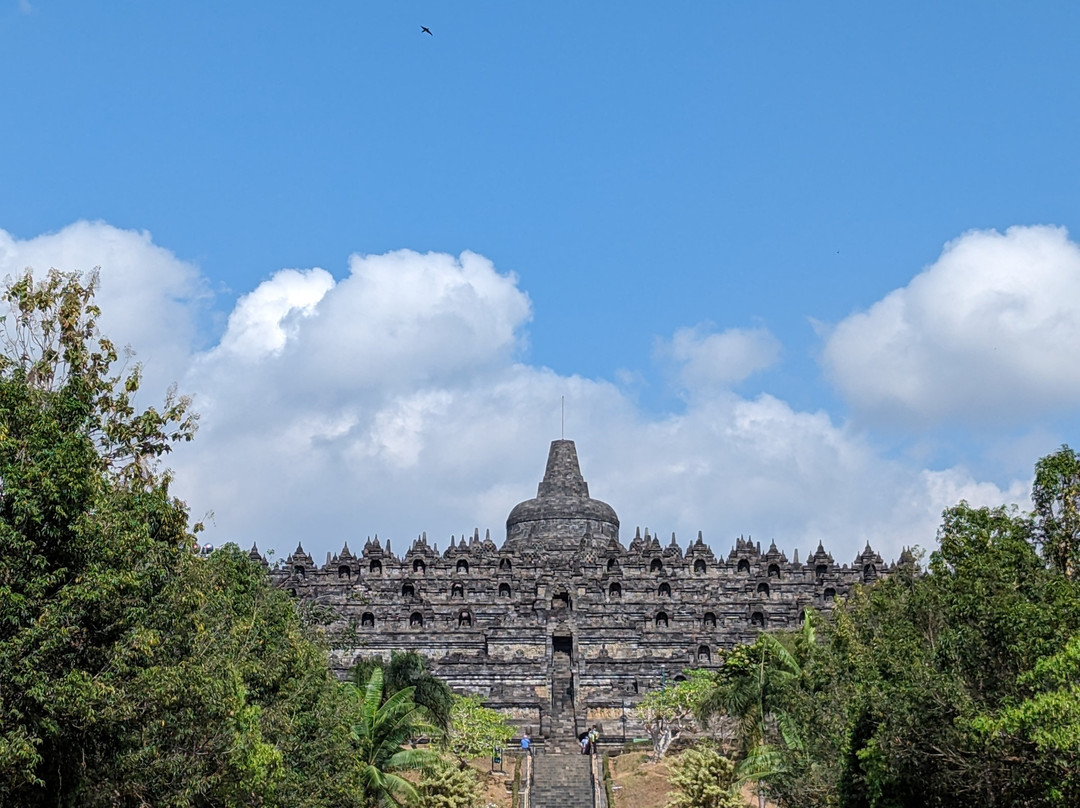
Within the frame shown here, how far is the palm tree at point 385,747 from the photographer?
1491 inches

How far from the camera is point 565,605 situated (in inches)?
2913

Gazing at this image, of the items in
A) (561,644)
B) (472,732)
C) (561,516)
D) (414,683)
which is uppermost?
(561,516)

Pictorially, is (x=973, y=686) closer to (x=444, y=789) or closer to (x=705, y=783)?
(x=705, y=783)

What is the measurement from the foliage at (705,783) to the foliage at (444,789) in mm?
6586

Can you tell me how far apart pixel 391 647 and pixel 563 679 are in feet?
34.4

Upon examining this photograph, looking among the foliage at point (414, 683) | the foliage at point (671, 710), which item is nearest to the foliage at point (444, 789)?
the foliage at point (414, 683)

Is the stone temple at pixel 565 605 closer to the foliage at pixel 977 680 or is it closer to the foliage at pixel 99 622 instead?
the foliage at pixel 977 680

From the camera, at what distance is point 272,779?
87.8 feet

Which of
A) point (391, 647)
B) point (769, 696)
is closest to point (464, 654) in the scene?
point (391, 647)

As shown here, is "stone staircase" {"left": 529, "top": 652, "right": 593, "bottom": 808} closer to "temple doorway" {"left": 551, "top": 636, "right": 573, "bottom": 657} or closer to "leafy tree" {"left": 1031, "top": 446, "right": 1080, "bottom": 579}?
"temple doorway" {"left": 551, "top": 636, "right": 573, "bottom": 657}

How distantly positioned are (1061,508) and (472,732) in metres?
27.5

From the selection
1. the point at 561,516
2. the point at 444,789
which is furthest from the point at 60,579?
the point at 561,516

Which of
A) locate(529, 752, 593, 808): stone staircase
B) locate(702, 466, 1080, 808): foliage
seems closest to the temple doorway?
locate(529, 752, 593, 808): stone staircase

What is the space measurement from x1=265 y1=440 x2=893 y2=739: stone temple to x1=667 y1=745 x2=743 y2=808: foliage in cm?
1551
